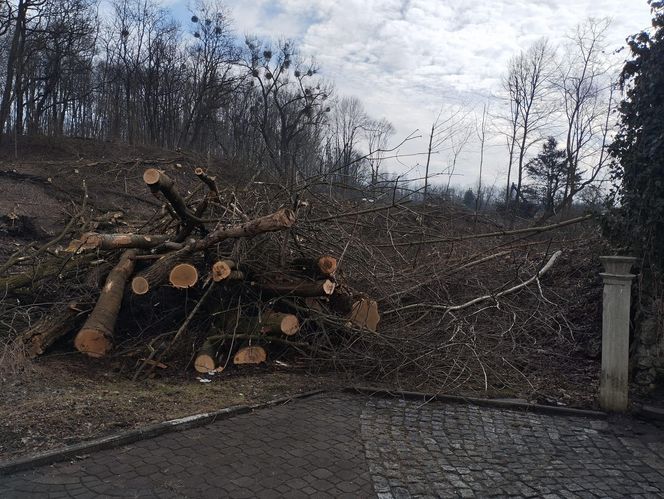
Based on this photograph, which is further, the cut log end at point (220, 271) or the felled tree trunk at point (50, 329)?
the cut log end at point (220, 271)

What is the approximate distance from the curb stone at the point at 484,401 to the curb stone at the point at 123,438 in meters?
1.05

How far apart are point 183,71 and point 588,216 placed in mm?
31532

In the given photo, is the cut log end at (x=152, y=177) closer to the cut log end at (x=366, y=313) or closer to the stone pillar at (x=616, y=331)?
the cut log end at (x=366, y=313)

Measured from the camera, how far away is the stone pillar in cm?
505

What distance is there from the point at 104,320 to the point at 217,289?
1331mm

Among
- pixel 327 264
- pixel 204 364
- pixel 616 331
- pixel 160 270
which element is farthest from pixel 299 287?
pixel 616 331

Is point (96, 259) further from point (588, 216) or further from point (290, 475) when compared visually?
point (588, 216)

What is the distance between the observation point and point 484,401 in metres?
5.39

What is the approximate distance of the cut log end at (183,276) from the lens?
6.26 meters

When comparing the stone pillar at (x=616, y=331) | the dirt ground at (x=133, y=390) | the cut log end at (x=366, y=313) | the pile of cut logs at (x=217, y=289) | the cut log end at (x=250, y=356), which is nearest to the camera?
the dirt ground at (x=133, y=390)

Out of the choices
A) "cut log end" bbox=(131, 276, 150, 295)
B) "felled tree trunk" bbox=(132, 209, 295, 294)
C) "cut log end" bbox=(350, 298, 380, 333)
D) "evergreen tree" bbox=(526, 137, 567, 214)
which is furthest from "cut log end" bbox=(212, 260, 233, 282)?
"evergreen tree" bbox=(526, 137, 567, 214)

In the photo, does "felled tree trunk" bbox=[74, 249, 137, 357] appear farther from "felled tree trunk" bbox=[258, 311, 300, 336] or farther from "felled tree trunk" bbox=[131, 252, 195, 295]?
"felled tree trunk" bbox=[258, 311, 300, 336]

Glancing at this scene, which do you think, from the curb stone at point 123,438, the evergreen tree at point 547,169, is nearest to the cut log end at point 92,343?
the curb stone at point 123,438

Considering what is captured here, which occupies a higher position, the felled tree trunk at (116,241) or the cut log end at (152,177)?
the cut log end at (152,177)
